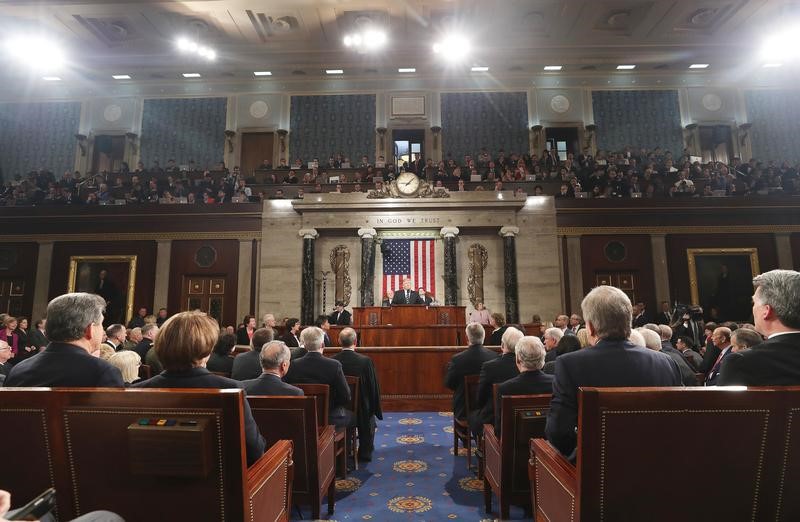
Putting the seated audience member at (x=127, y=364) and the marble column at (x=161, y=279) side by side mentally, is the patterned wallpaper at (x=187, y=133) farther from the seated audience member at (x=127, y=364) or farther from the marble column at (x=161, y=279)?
the seated audience member at (x=127, y=364)

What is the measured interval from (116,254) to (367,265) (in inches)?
261

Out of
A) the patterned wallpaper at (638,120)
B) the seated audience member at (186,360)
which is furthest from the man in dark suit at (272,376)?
the patterned wallpaper at (638,120)

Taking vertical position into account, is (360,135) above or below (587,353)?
above

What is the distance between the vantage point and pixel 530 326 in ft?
31.8

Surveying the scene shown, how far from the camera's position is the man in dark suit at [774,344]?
1776 mm

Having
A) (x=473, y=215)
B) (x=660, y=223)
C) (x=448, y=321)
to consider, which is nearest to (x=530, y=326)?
(x=448, y=321)

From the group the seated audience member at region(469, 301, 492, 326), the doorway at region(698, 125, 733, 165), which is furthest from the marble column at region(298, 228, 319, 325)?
the doorway at region(698, 125, 733, 165)

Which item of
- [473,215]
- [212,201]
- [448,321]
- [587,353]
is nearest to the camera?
[587,353]

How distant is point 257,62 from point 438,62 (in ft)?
19.4

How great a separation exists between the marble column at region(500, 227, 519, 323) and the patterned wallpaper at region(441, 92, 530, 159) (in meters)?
5.09

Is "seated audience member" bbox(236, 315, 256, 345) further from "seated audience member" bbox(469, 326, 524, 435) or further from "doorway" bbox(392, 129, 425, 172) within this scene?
"doorway" bbox(392, 129, 425, 172)

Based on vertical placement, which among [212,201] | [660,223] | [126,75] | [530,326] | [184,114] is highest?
[126,75]

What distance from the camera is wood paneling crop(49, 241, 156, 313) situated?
39.7 ft

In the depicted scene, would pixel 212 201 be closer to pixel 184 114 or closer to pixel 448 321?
pixel 184 114
